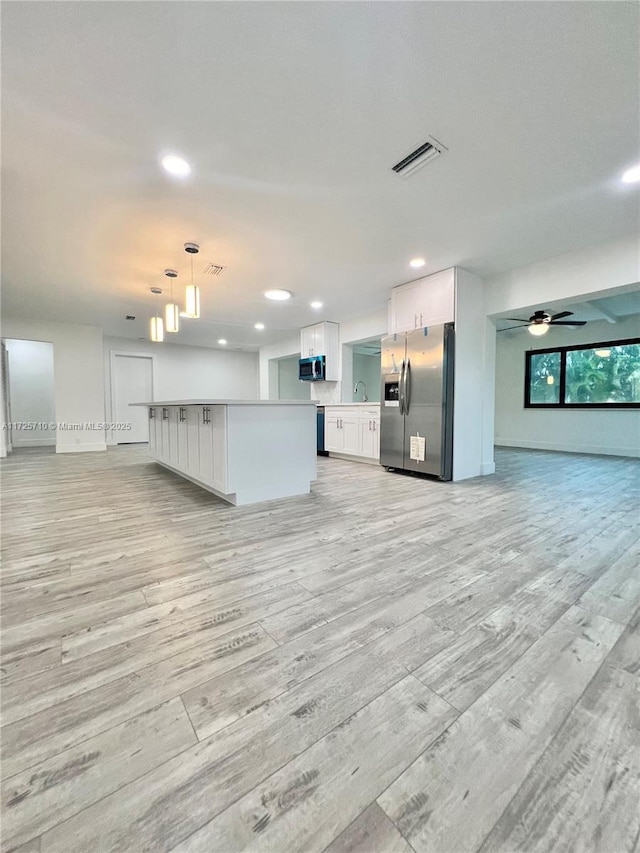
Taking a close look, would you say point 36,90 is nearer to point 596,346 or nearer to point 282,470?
point 282,470

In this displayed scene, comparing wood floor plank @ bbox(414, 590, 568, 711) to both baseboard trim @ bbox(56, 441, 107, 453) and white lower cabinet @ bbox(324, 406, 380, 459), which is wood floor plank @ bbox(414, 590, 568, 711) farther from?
baseboard trim @ bbox(56, 441, 107, 453)

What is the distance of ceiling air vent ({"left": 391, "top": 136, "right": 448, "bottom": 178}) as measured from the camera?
218 centimetres

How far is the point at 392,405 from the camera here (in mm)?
4906

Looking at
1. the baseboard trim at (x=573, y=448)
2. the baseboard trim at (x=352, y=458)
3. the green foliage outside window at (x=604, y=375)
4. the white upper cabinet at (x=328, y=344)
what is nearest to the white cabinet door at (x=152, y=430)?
the baseboard trim at (x=352, y=458)

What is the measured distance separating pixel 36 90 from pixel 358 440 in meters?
4.95

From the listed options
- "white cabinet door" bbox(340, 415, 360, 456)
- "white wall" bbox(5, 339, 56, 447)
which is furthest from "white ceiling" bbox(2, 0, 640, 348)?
"white wall" bbox(5, 339, 56, 447)

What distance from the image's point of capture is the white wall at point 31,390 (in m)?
7.92

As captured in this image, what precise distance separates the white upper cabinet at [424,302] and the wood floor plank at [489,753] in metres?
3.71

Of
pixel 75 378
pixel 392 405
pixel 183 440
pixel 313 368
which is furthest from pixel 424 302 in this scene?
pixel 75 378

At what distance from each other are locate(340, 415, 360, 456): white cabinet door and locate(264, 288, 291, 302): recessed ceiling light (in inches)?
87.0

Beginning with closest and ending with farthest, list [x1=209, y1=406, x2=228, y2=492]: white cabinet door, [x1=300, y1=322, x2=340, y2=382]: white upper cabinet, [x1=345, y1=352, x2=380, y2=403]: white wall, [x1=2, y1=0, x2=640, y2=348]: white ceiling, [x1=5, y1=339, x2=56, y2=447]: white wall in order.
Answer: [x1=2, y1=0, x2=640, y2=348]: white ceiling < [x1=209, y1=406, x2=228, y2=492]: white cabinet door < [x1=300, y1=322, x2=340, y2=382]: white upper cabinet < [x1=5, y1=339, x2=56, y2=447]: white wall < [x1=345, y1=352, x2=380, y2=403]: white wall

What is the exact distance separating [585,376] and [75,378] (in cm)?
1023

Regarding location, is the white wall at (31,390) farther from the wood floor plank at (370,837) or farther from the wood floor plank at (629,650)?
the wood floor plank at (629,650)

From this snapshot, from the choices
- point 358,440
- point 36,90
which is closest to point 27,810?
point 36,90
